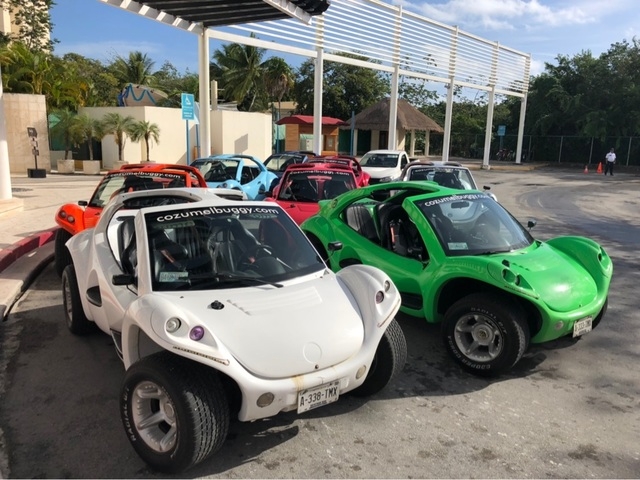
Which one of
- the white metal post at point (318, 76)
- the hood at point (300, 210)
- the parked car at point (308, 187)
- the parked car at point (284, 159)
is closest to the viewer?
the hood at point (300, 210)

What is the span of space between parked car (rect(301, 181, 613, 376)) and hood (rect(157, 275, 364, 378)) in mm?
1166

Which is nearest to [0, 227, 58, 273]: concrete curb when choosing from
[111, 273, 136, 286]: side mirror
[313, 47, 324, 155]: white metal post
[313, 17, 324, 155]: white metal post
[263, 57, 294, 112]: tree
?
[111, 273, 136, 286]: side mirror

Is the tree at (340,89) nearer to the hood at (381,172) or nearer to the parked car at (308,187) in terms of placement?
the hood at (381,172)

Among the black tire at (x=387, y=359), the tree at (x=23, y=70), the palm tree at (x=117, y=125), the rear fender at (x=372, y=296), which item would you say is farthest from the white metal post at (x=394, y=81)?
the black tire at (x=387, y=359)

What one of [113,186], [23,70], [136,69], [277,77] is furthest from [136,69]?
[113,186]

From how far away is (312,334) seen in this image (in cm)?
338

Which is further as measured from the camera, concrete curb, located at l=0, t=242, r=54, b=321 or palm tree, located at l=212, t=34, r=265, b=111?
palm tree, located at l=212, t=34, r=265, b=111

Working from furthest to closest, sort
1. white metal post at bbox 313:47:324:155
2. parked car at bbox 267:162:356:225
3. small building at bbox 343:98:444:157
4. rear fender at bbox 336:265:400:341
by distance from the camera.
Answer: small building at bbox 343:98:444:157
white metal post at bbox 313:47:324:155
parked car at bbox 267:162:356:225
rear fender at bbox 336:265:400:341

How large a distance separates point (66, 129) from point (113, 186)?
1834cm

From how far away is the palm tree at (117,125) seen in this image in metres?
24.0

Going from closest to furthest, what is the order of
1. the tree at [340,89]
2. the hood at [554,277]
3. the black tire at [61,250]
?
the hood at [554,277] → the black tire at [61,250] → the tree at [340,89]

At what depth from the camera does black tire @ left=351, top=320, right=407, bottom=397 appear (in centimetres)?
393

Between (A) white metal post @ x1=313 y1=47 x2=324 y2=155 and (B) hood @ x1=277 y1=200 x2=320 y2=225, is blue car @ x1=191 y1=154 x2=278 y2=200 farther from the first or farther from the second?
(A) white metal post @ x1=313 y1=47 x2=324 y2=155

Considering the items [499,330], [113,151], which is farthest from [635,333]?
[113,151]
